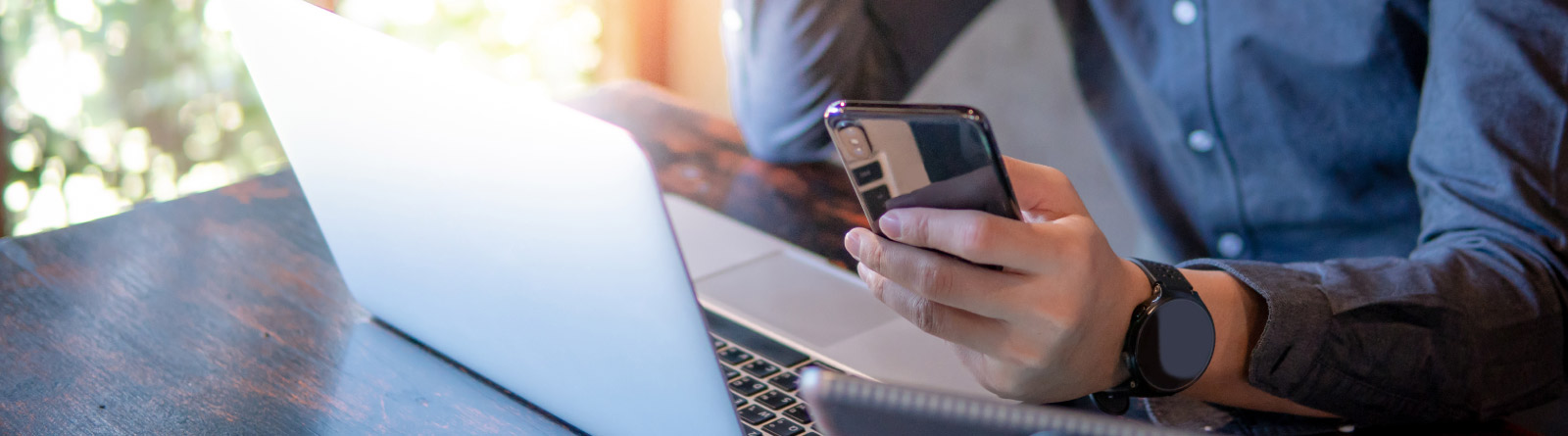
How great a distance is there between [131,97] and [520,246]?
169 cm

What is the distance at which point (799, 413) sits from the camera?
601 millimetres

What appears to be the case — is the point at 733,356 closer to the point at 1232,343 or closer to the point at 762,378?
the point at 762,378

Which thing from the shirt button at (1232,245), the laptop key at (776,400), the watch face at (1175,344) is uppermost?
the watch face at (1175,344)

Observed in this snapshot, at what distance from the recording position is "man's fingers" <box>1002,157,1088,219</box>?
59 cm

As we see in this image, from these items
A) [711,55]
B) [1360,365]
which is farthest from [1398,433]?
[711,55]

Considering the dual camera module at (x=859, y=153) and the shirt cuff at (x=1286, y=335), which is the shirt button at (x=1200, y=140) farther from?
the dual camera module at (x=859, y=153)

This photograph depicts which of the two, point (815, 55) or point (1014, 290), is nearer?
point (1014, 290)

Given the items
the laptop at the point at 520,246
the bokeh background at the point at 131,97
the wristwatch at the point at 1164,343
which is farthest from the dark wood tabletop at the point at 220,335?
the bokeh background at the point at 131,97

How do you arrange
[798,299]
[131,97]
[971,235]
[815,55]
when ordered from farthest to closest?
[131,97] < [815,55] < [798,299] < [971,235]

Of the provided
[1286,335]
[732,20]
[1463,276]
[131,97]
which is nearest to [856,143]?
[1286,335]

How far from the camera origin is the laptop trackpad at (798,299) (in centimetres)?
74

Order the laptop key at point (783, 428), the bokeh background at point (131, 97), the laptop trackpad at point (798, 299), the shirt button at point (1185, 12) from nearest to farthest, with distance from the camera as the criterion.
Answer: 1. the laptop key at point (783, 428)
2. the laptop trackpad at point (798, 299)
3. the shirt button at point (1185, 12)
4. the bokeh background at point (131, 97)

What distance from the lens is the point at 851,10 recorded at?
3.89 feet

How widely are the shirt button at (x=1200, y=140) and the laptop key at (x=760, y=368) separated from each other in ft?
1.86
